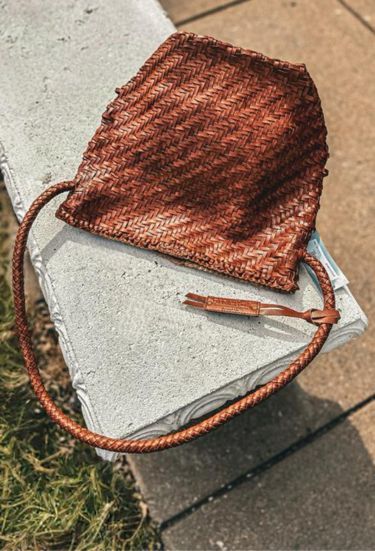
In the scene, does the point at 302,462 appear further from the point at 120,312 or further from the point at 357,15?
the point at 357,15

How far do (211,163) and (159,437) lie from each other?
0.71 m

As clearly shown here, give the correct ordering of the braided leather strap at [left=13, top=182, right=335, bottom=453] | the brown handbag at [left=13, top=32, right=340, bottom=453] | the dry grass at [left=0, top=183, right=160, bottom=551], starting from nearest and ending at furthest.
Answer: the braided leather strap at [left=13, top=182, right=335, bottom=453] < the brown handbag at [left=13, top=32, right=340, bottom=453] < the dry grass at [left=0, top=183, right=160, bottom=551]

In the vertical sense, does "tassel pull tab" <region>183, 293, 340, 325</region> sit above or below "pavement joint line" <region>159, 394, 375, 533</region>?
above

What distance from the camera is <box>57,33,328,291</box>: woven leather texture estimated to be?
1.52m

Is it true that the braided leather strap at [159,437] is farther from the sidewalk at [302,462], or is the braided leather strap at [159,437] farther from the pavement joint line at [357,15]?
the pavement joint line at [357,15]

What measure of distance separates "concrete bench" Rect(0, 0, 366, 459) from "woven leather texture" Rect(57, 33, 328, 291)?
7 cm

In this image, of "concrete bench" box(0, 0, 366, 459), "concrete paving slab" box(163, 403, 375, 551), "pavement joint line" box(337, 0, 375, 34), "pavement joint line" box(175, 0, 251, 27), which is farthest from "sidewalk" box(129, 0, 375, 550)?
"pavement joint line" box(175, 0, 251, 27)

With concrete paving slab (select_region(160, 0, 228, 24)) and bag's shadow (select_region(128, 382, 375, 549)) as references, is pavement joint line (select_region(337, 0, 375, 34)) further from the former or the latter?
bag's shadow (select_region(128, 382, 375, 549))

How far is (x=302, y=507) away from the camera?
1970 mm

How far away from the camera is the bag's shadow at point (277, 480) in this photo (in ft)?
6.35

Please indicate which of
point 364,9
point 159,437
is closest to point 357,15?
point 364,9

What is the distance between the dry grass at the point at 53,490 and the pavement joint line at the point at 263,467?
0.11 m

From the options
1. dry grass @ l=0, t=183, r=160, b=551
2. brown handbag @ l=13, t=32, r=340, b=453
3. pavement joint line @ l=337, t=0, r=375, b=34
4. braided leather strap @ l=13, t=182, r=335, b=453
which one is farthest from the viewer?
pavement joint line @ l=337, t=0, r=375, b=34

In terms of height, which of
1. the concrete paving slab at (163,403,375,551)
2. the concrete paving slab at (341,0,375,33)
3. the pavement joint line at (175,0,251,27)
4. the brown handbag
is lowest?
the concrete paving slab at (163,403,375,551)
